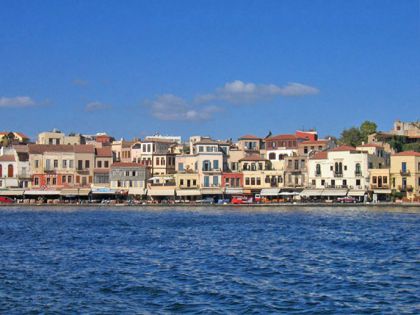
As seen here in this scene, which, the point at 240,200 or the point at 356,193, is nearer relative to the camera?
the point at 356,193

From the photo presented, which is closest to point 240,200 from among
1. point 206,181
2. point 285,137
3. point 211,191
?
point 211,191

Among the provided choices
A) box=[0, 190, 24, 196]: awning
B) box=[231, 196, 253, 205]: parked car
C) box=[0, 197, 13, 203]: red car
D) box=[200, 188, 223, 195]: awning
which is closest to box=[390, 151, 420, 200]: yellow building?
box=[231, 196, 253, 205]: parked car

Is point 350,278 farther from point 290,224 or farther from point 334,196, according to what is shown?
→ point 334,196

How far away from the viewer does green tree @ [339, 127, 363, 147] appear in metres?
104

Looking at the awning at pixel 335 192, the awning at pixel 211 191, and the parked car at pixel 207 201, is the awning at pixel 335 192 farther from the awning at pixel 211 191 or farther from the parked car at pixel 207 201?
the parked car at pixel 207 201

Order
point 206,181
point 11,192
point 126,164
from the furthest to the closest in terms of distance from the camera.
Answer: point 126,164 → point 11,192 → point 206,181

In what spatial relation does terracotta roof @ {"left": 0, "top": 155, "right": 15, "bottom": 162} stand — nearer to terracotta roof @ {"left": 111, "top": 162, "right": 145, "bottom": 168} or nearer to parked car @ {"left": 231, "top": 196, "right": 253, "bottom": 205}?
terracotta roof @ {"left": 111, "top": 162, "right": 145, "bottom": 168}

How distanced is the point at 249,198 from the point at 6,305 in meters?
63.1

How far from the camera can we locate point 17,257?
3706cm

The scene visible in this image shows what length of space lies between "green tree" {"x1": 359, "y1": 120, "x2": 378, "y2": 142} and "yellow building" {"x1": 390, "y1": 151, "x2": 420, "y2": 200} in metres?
22.0

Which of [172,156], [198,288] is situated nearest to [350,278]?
[198,288]

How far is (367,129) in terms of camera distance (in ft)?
344

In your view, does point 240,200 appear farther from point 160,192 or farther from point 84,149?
point 84,149

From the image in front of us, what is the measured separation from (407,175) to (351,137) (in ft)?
80.6
